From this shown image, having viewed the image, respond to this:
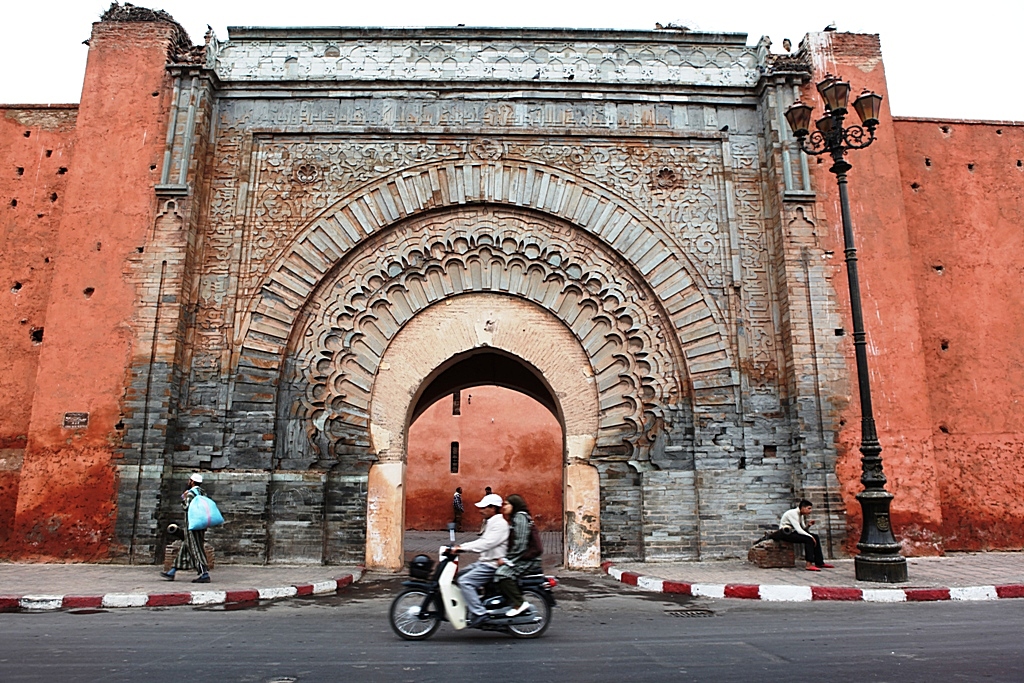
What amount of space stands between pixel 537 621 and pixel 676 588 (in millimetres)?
2600

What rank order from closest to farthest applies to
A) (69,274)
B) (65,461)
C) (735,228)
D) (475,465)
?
1. (65,461)
2. (69,274)
3. (735,228)
4. (475,465)

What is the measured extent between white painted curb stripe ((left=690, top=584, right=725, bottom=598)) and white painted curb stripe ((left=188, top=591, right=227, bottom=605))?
4.25m

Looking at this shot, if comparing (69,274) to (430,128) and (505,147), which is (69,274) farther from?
(505,147)

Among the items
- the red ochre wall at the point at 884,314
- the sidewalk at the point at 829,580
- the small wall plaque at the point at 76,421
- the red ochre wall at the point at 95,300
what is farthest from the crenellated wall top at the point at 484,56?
the sidewalk at the point at 829,580

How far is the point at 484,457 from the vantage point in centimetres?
1900

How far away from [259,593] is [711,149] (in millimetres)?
7813

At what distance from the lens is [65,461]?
835cm

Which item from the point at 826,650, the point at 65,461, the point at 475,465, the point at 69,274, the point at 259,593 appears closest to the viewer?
the point at 826,650

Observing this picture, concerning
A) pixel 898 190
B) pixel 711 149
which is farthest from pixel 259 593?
pixel 898 190

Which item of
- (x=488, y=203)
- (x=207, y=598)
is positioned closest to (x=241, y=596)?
(x=207, y=598)

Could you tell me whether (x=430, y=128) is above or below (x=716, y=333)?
above

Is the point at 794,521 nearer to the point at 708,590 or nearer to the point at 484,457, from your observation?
the point at 708,590

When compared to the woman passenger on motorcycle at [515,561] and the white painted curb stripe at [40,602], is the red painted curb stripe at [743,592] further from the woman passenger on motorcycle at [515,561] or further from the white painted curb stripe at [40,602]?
the white painted curb stripe at [40,602]

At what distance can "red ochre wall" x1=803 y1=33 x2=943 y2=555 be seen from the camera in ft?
27.9
